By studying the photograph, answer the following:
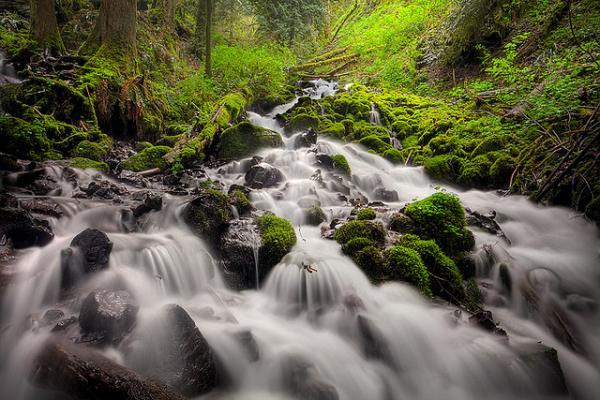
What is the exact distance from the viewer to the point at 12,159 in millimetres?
5520

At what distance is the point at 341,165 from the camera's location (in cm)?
840

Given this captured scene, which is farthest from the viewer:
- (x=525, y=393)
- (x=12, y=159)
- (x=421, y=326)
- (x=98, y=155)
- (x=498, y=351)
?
(x=98, y=155)

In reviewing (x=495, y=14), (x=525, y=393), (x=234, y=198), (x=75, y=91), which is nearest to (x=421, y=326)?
(x=525, y=393)

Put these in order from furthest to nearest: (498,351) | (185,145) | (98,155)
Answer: (185,145)
(98,155)
(498,351)

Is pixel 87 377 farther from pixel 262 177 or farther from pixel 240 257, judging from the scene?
pixel 262 177

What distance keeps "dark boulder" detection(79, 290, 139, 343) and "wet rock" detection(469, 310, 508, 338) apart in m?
3.68

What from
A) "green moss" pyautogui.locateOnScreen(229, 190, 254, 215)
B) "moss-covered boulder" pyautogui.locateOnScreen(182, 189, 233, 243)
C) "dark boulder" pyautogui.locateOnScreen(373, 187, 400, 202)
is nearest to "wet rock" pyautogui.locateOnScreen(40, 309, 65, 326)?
"moss-covered boulder" pyautogui.locateOnScreen(182, 189, 233, 243)

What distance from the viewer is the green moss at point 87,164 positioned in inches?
249

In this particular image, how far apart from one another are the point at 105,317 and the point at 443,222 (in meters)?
4.58

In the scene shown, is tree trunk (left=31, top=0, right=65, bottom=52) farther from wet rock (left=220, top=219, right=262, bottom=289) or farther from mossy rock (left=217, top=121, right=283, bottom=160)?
wet rock (left=220, top=219, right=262, bottom=289)

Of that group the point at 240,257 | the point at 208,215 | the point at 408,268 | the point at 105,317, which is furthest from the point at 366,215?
the point at 105,317

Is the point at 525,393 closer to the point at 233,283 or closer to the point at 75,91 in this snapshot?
the point at 233,283

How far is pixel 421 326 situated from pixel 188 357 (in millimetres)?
2552

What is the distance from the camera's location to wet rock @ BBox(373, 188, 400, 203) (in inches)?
294
